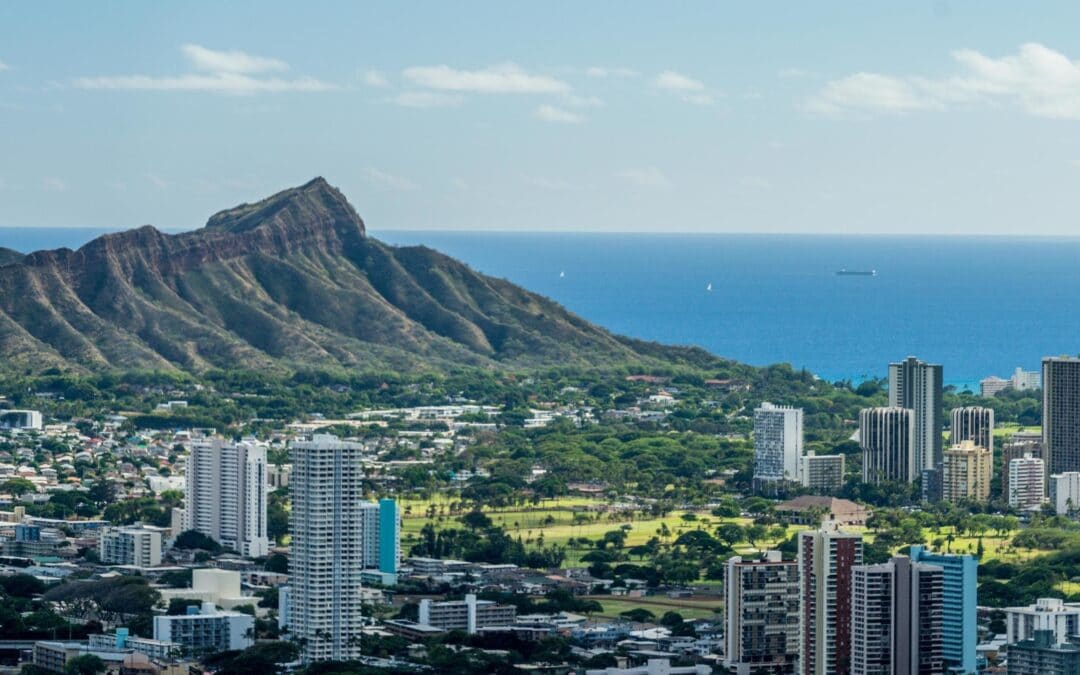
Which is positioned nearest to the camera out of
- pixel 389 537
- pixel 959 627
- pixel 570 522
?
pixel 959 627

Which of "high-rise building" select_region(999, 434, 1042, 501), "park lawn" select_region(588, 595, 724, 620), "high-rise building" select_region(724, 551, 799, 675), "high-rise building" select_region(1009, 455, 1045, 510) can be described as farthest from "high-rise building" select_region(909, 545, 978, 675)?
"high-rise building" select_region(999, 434, 1042, 501)

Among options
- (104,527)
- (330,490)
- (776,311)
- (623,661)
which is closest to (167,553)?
(104,527)

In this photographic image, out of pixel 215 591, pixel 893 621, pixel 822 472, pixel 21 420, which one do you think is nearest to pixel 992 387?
pixel 822 472

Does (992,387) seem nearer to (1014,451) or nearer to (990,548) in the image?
(1014,451)

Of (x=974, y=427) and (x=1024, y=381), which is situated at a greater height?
(x=1024, y=381)

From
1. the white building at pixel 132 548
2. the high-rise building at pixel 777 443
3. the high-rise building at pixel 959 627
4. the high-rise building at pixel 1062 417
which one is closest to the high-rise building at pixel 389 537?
the white building at pixel 132 548

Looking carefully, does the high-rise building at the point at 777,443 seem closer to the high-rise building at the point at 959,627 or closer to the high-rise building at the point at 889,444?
the high-rise building at the point at 889,444
